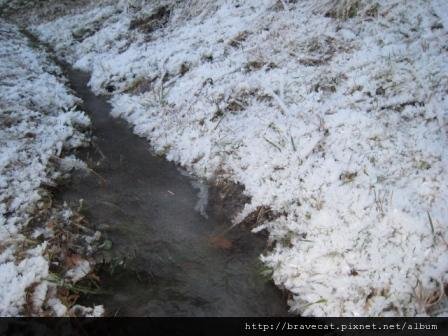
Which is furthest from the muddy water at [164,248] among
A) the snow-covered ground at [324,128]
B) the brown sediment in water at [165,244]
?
the snow-covered ground at [324,128]

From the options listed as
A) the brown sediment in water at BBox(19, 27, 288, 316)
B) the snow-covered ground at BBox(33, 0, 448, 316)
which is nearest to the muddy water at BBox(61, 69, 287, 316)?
the brown sediment in water at BBox(19, 27, 288, 316)

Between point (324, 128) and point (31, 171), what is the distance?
10.9ft

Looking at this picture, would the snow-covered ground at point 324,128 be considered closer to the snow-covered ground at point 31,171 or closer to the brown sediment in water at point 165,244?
the brown sediment in water at point 165,244

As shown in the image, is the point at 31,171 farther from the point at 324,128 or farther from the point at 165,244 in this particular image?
the point at 324,128

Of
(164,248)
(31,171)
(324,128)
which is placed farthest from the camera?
(31,171)

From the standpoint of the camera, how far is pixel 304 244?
349 centimetres

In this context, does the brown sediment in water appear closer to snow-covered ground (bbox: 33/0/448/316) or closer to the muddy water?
the muddy water

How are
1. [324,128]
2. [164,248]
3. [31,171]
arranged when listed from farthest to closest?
[31,171]
[324,128]
[164,248]

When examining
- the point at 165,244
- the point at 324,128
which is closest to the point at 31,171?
the point at 165,244

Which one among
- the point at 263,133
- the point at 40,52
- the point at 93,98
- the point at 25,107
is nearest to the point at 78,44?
the point at 40,52

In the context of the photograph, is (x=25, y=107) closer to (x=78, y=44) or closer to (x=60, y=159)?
(x=60, y=159)

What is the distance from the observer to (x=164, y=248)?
3.77 meters

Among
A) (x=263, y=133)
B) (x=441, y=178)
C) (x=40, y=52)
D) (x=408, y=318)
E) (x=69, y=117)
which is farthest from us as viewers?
(x=40, y=52)

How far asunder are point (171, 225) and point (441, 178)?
101 inches
